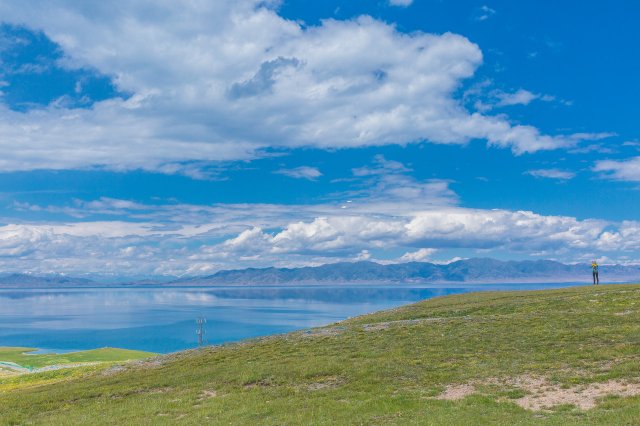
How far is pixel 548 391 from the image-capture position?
26922 mm

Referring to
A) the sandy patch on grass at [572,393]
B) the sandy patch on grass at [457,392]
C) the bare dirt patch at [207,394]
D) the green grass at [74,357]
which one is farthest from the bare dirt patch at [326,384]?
the green grass at [74,357]

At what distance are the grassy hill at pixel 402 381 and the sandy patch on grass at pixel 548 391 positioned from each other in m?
0.06

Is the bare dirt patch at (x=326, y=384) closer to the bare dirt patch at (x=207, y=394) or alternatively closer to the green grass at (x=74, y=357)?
the bare dirt patch at (x=207, y=394)

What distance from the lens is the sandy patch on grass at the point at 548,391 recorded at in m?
24.8

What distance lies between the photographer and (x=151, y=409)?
30141 mm

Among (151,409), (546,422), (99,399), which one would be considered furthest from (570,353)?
(99,399)

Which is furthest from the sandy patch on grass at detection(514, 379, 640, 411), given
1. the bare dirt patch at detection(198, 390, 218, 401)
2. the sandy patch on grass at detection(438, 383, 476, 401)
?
the bare dirt patch at detection(198, 390, 218, 401)

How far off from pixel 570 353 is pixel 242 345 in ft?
117

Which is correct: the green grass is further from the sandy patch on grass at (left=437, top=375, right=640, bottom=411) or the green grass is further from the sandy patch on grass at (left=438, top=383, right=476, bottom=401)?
the sandy patch on grass at (left=437, top=375, right=640, bottom=411)

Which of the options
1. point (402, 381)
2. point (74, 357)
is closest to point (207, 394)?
point (402, 381)

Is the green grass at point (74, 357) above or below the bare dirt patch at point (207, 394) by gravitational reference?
below

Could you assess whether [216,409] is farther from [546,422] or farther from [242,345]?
[242,345]

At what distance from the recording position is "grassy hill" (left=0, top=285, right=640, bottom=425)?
25.1 meters

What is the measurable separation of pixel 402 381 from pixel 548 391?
877cm
